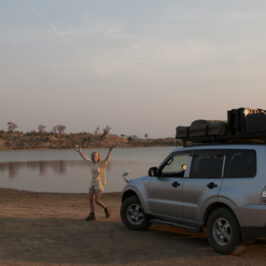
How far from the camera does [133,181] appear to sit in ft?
29.9

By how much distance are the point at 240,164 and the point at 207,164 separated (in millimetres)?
745

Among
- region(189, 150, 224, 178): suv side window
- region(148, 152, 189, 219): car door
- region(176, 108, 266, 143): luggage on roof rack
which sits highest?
region(176, 108, 266, 143): luggage on roof rack

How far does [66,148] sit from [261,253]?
6159 inches

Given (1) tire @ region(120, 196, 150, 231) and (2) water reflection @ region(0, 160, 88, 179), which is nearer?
(1) tire @ region(120, 196, 150, 231)

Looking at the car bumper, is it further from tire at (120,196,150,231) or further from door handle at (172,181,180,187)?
tire at (120,196,150,231)

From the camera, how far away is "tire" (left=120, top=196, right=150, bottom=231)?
884 cm

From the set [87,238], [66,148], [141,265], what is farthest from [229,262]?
[66,148]

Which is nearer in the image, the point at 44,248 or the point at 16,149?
the point at 44,248

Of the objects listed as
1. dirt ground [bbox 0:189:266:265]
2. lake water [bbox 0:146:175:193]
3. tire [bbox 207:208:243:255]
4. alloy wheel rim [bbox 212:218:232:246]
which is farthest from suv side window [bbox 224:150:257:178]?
lake water [bbox 0:146:175:193]

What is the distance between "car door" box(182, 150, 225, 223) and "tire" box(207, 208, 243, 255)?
291 millimetres

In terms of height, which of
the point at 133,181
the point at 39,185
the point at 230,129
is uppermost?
the point at 230,129

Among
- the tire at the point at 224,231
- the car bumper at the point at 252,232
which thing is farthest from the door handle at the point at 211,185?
the car bumper at the point at 252,232

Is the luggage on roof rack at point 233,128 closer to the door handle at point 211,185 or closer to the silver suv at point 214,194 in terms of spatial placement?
the silver suv at point 214,194

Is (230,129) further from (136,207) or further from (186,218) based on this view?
(136,207)
